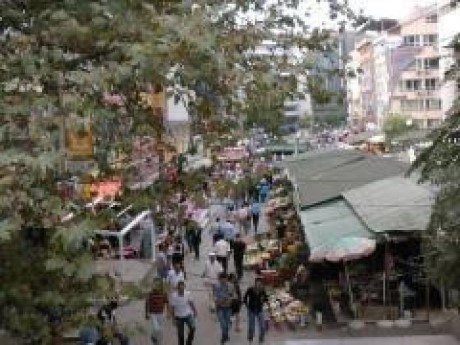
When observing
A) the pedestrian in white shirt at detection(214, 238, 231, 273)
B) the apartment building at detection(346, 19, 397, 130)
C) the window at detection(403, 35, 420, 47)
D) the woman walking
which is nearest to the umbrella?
the woman walking

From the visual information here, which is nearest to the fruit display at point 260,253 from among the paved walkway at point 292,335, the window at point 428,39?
the paved walkway at point 292,335

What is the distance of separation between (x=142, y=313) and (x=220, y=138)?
47.3 feet

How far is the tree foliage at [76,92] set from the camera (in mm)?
5301

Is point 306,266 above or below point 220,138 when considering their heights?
below

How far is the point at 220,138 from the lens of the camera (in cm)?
751

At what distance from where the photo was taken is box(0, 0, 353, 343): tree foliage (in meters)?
5.30

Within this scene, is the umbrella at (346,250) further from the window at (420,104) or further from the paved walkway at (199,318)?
the window at (420,104)

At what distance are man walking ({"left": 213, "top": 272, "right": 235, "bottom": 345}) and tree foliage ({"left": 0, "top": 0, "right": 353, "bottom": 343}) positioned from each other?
1136cm

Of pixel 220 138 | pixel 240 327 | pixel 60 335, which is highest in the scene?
pixel 220 138

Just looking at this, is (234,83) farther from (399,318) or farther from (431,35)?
(431,35)

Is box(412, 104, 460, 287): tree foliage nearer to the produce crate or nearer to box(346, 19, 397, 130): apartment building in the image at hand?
the produce crate

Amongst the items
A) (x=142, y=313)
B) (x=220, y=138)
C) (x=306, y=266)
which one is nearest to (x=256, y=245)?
(x=306, y=266)

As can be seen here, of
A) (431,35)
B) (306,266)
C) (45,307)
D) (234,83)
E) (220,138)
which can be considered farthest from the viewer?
(431,35)

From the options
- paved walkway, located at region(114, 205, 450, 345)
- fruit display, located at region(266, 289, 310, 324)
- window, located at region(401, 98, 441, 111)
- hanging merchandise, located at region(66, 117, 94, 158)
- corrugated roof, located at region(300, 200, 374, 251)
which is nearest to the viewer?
hanging merchandise, located at region(66, 117, 94, 158)
